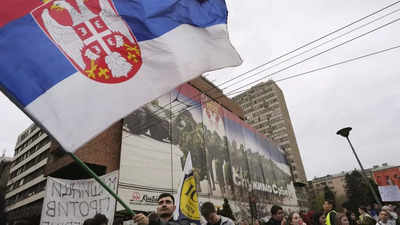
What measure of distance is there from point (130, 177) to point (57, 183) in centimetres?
1172

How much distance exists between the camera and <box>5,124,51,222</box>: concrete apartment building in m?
33.7

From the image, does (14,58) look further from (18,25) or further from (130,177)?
(130,177)

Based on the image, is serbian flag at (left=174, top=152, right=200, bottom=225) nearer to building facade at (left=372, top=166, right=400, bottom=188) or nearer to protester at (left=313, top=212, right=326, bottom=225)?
protester at (left=313, top=212, right=326, bottom=225)

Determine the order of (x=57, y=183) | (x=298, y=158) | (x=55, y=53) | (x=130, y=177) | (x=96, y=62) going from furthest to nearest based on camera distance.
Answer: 1. (x=298, y=158)
2. (x=130, y=177)
3. (x=57, y=183)
4. (x=96, y=62)
5. (x=55, y=53)

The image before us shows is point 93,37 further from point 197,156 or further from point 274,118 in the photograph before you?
point 274,118

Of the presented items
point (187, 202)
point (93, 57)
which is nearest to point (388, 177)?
point (187, 202)

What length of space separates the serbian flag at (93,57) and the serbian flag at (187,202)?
1.70 metres

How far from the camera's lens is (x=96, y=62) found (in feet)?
8.08

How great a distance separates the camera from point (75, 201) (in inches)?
196

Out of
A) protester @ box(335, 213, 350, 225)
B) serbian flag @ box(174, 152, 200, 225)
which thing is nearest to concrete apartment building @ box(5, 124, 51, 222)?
serbian flag @ box(174, 152, 200, 225)

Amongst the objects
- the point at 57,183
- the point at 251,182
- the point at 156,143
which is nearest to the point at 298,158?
the point at 251,182

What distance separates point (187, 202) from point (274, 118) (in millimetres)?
74452

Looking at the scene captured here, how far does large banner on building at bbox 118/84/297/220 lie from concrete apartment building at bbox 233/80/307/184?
3123 cm

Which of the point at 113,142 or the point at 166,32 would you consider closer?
the point at 166,32
